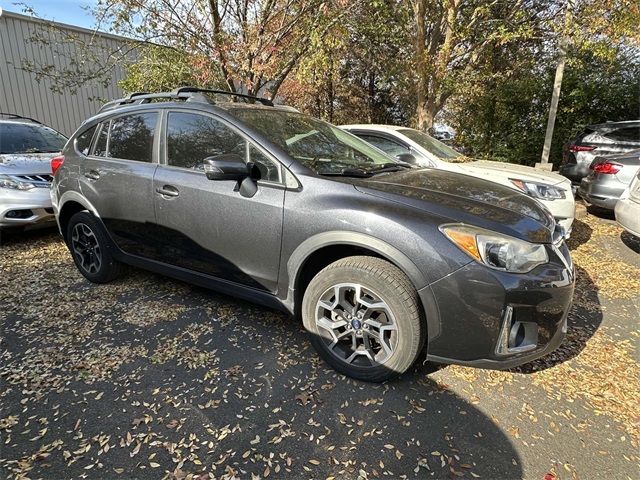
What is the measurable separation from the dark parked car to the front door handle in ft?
24.1

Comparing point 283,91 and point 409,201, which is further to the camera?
point 283,91

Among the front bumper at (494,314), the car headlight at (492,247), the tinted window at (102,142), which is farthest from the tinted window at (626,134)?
the tinted window at (102,142)

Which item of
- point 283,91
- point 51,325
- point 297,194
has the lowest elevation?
point 51,325

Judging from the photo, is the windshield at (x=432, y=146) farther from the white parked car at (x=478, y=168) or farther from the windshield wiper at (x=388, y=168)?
the windshield wiper at (x=388, y=168)

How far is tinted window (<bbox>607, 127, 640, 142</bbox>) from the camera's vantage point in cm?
747

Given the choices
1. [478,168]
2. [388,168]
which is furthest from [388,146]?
[388,168]

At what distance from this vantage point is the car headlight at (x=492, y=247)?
210 centimetres

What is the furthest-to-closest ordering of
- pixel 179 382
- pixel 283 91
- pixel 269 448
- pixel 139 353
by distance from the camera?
pixel 283 91 < pixel 139 353 < pixel 179 382 < pixel 269 448

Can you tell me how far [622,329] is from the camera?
3.18m

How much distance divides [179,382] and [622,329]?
3.33 meters

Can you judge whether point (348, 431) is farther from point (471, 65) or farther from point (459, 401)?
point (471, 65)

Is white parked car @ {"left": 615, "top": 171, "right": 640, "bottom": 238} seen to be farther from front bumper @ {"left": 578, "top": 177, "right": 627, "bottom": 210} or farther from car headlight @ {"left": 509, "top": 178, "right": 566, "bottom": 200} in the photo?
front bumper @ {"left": 578, "top": 177, "right": 627, "bottom": 210}

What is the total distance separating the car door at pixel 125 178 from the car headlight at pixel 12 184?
1880 mm

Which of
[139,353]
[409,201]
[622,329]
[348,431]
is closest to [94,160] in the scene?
[139,353]
